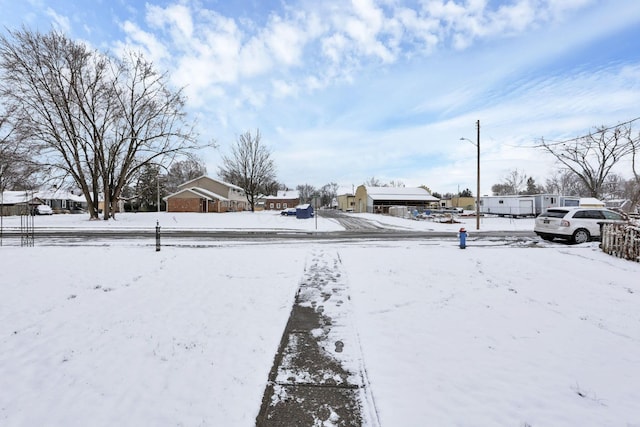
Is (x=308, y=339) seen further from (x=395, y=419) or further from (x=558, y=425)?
(x=558, y=425)

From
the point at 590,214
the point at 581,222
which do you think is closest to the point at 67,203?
the point at 581,222

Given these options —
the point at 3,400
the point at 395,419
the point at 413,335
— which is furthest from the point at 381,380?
the point at 3,400

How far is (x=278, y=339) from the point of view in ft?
14.5

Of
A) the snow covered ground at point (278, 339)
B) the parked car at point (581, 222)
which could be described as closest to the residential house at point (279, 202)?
the parked car at point (581, 222)

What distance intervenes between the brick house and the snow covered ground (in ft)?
130

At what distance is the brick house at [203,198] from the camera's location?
152ft

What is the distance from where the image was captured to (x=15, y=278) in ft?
22.4

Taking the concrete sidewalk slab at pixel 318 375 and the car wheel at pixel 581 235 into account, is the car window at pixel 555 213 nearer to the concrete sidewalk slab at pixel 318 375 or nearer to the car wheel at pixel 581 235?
the car wheel at pixel 581 235

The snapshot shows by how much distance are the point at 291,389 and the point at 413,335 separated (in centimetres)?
206

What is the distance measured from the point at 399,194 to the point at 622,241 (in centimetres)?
5055

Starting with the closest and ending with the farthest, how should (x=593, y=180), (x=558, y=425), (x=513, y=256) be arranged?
(x=558, y=425), (x=513, y=256), (x=593, y=180)

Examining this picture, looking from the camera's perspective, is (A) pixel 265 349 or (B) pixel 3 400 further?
(A) pixel 265 349

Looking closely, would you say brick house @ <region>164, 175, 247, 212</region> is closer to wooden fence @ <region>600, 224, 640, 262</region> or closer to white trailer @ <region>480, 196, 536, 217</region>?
white trailer @ <region>480, 196, 536, 217</region>

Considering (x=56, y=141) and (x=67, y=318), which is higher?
(x=56, y=141)
